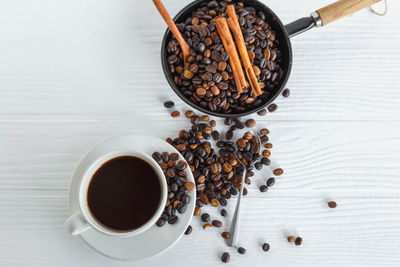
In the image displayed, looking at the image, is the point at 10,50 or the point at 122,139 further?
the point at 10,50

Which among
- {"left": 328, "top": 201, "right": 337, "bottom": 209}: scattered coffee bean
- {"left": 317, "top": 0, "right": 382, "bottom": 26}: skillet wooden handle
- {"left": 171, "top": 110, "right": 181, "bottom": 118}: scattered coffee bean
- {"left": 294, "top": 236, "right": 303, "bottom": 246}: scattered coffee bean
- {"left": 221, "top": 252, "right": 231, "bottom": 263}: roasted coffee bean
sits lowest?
{"left": 294, "top": 236, "right": 303, "bottom": 246}: scattered coffee bean

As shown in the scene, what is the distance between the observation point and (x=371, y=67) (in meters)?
1.34

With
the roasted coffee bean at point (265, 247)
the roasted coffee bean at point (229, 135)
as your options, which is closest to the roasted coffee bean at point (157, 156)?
the roasted coffee bean at point (229, 135)

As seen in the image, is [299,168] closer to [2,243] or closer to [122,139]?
[122,139]

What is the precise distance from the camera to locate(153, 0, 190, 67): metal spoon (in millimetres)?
1053

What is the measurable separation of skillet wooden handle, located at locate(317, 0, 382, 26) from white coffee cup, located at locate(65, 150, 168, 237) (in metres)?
0.71

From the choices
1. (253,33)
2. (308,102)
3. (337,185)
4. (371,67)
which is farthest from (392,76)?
(253,33)

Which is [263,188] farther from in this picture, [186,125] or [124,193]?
[124,193]

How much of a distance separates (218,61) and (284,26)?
0.25 metres

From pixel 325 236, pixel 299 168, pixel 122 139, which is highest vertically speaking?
pixel 122 139

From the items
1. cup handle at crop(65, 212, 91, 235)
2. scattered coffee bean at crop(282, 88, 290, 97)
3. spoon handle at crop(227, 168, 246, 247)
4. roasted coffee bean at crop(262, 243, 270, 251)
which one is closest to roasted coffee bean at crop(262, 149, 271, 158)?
spoon handle at crop(227, 168, 246, 247)

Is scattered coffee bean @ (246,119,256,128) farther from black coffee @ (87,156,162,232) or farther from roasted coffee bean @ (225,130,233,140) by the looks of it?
black coffee @ (87,156,162,232)

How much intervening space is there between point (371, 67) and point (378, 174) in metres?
0.41

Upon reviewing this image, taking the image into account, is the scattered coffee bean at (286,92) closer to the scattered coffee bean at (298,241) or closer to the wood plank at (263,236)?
the wood plank at (263,236)
